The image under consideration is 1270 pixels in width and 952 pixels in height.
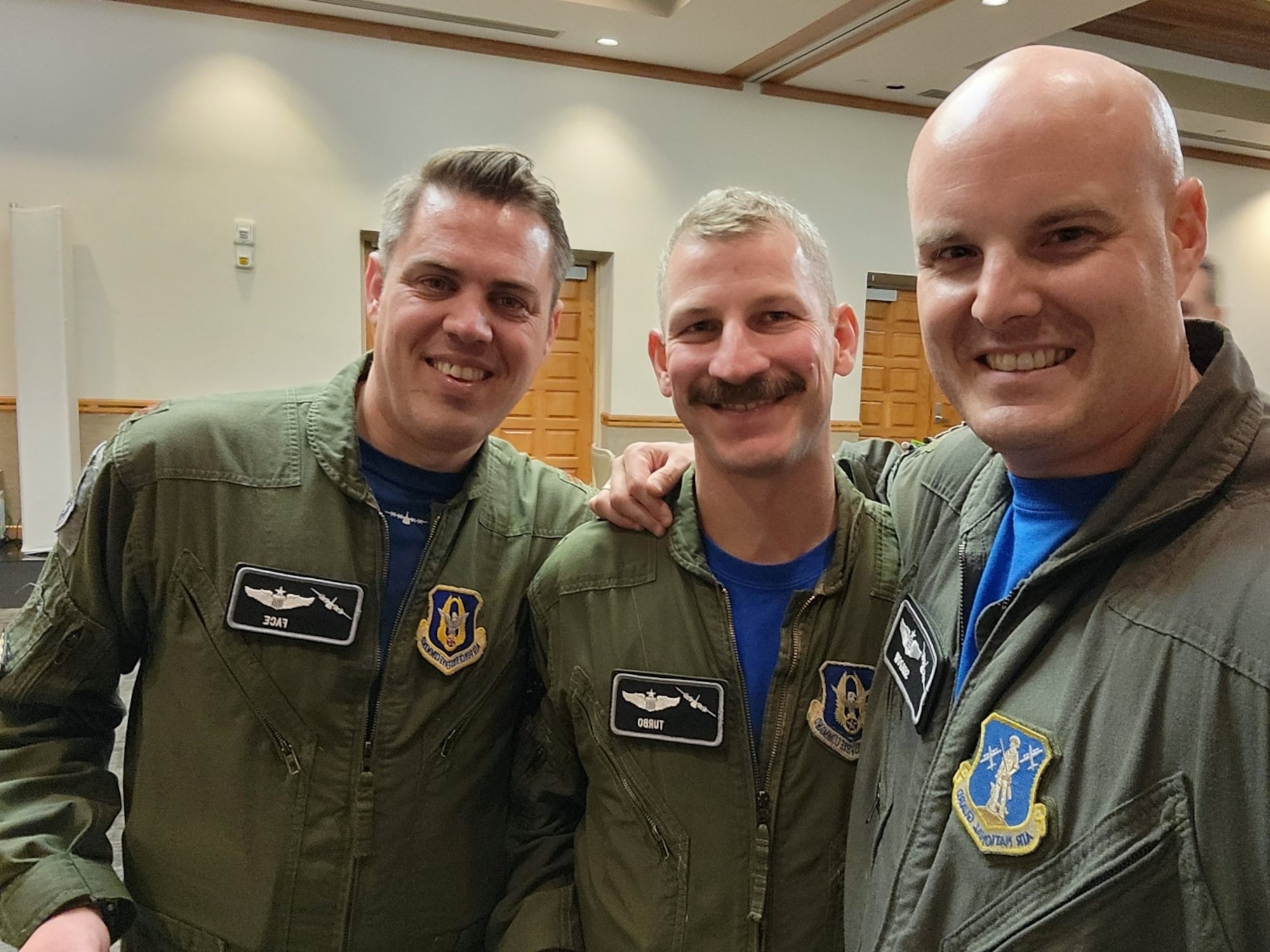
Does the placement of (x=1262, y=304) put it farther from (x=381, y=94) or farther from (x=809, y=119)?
(x=381, y=94)

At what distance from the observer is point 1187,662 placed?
2.59 ft

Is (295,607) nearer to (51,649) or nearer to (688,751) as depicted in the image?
(51,649)

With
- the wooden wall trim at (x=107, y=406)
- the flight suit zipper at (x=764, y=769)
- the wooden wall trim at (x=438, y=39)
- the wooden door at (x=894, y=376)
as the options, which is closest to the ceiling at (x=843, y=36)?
the wooden wall trim at (x=438, y=39)

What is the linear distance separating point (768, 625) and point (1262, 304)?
35.1 ft

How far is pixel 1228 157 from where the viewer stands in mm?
9062

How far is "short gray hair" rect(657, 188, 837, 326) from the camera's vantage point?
138cm

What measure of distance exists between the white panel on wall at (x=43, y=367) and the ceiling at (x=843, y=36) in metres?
1.79

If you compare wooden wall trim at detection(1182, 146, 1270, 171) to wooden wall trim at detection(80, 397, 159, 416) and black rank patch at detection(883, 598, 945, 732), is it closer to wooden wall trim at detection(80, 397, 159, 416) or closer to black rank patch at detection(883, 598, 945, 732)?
black rank patch at detection(883, 598, 945, 732)

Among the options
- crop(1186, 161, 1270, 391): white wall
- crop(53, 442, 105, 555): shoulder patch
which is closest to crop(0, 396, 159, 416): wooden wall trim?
crop(53, 442, 105, 555): shoulder patch

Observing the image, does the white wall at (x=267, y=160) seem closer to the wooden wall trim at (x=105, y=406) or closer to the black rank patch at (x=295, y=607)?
the wooden wall trim at (x=105, y=406)

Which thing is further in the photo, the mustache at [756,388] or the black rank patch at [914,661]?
the mustache at [756,388]

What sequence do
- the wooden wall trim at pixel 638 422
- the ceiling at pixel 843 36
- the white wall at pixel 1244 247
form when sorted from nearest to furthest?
the ceiling at pixel 843 36 → the wooden wall trim at pixel 638 422 → the white wall at pixel 1244 247

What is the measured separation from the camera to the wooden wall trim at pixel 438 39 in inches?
243

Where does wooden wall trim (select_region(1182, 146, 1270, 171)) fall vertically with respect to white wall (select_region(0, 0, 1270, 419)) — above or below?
above
